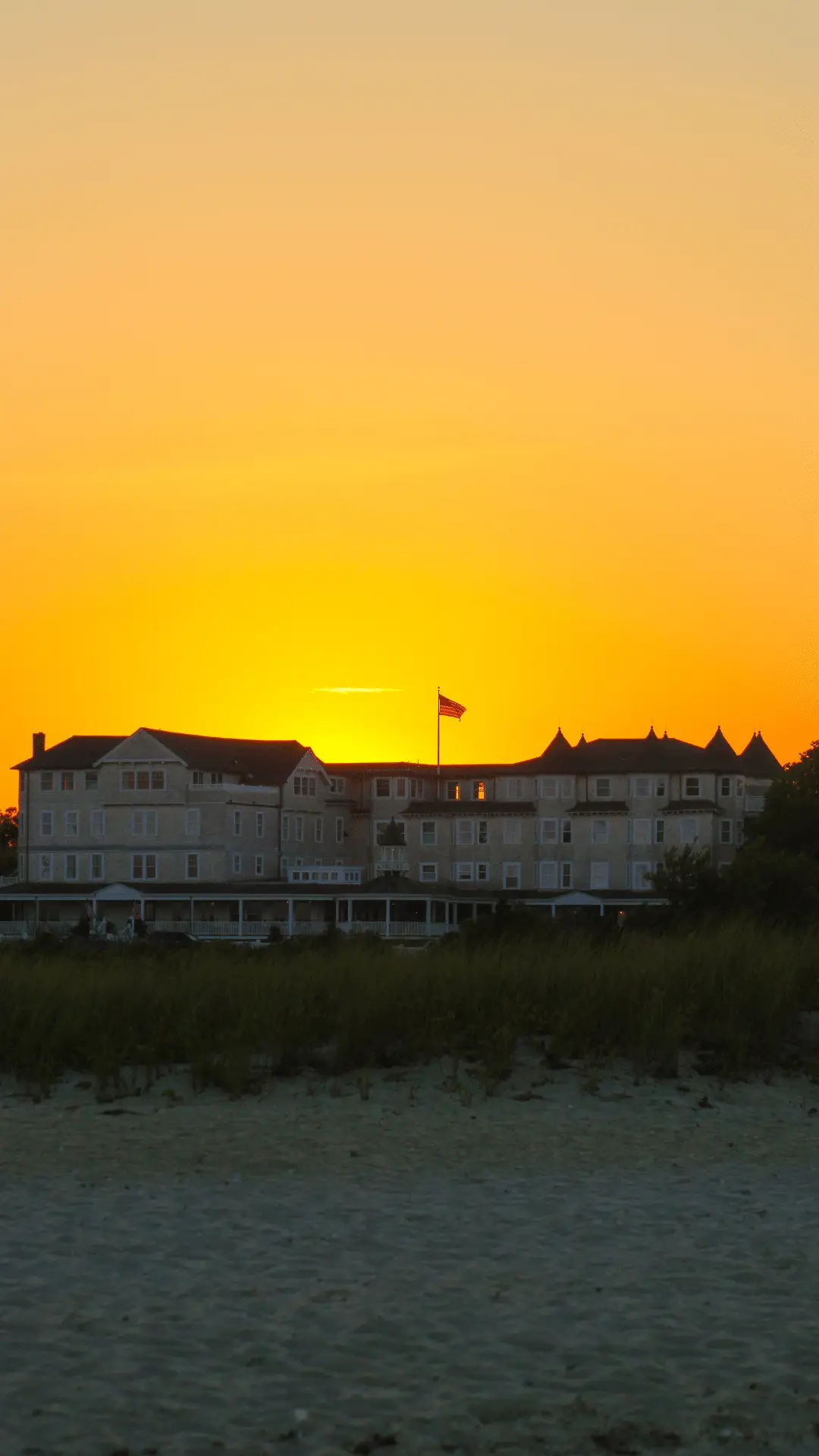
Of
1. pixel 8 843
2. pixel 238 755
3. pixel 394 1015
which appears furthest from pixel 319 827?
pixel 394 1015

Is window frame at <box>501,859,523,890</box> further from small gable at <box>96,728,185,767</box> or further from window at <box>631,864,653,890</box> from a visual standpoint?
small gable at <box>96,728,185,767</box>

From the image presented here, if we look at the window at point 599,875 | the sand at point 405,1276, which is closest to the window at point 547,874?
the window at point 599,875

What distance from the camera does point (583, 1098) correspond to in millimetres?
15961

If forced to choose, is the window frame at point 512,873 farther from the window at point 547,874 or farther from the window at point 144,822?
the window at point 144,822

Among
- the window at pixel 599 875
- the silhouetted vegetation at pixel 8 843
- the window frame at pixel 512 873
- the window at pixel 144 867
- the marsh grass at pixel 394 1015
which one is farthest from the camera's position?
the silhouetted vegetation at pixel 8 843

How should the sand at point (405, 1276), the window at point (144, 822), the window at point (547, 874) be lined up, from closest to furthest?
the sand at point (405, 1276) < the window at point (144, 822) < the window at point (547, 874)

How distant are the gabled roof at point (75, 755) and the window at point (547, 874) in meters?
23.4

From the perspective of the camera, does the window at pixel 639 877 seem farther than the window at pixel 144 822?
No

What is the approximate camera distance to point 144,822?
91.9m

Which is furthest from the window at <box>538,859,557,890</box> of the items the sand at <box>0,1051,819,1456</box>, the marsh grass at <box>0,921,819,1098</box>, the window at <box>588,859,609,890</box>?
the sand at <box>0,1051,819,1456</box>

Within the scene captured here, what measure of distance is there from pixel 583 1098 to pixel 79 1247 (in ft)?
22.6

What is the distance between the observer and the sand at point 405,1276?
277 inches

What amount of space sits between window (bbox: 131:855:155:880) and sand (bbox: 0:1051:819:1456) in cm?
7622

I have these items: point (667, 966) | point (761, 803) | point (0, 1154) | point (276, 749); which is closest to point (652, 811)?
point (761, 803)
